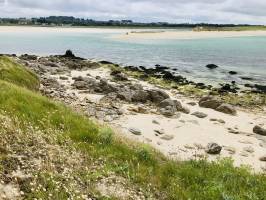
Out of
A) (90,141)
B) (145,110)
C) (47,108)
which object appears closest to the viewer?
(90,141)

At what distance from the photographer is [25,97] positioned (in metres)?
12.4

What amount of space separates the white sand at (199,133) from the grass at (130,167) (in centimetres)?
413

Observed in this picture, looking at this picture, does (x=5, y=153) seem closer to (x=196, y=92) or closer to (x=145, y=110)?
(x=145, y=110)

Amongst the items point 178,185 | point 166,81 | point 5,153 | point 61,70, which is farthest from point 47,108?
point 61,70

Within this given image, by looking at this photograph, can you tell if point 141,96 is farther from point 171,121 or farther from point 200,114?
point 171,121

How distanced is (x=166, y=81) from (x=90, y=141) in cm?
2805

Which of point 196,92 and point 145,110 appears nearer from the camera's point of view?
point 145,110

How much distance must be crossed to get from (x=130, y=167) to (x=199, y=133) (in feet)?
34.5

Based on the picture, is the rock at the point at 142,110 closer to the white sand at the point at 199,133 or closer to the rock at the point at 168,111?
the white sand at the point at 199,133

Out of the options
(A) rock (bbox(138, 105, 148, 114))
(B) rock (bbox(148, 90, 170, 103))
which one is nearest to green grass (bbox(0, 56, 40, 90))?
(A) rock (bbox(138, 105, 148, 114))

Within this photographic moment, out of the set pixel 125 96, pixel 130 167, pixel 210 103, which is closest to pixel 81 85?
pixel 125 96

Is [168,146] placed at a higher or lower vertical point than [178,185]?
lower

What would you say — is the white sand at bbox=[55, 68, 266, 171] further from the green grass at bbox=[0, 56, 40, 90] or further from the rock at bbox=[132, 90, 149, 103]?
the green grass at bbox=[0, 56, 40, 90]

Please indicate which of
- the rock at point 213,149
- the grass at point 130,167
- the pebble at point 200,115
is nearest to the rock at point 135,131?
the rock at point 213,149
